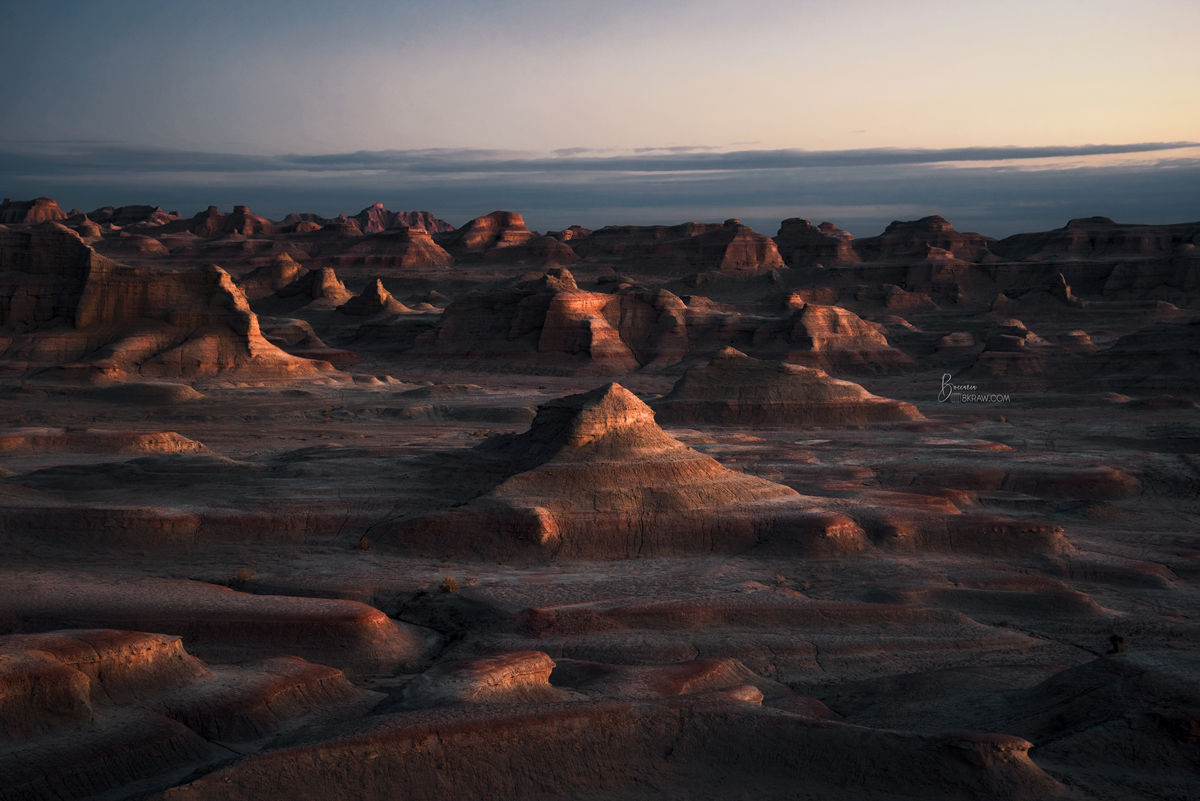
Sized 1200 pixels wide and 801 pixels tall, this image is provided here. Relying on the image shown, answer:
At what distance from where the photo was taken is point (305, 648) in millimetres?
20328

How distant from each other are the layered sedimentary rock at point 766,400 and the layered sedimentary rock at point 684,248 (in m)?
78.4

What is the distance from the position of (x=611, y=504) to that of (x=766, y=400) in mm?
27214

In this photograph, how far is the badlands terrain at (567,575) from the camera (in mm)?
13555

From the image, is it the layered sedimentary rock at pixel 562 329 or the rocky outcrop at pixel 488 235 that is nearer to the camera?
the layered sedimentary rock at pixel 562 329

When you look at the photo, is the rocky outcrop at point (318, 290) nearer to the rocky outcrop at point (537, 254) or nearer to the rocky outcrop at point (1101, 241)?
the rocky outcrop at point (537, 254)

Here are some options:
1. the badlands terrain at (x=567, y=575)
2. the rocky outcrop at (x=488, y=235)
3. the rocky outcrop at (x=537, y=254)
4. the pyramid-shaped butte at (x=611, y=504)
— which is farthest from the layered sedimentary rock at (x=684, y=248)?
the pyramid-shaped butte at (x=611, y=504)

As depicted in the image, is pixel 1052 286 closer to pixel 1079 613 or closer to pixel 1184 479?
pixel 1184 479

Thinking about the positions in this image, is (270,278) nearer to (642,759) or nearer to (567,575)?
(567,575)

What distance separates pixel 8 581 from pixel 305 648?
6.62 metres

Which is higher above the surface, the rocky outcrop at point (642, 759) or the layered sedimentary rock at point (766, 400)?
the rocky outcrop at point (642, 759)

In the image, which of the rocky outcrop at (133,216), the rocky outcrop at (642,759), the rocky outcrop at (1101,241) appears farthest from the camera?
the rocky outcrop at (133,216)

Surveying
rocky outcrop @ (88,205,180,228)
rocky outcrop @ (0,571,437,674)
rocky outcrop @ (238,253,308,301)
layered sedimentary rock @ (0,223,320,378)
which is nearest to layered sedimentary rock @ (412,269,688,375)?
layered sedimentary rock @ (0,223,320,378)

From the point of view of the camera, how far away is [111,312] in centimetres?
5884

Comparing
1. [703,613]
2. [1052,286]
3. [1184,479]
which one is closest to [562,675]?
[703,613]
